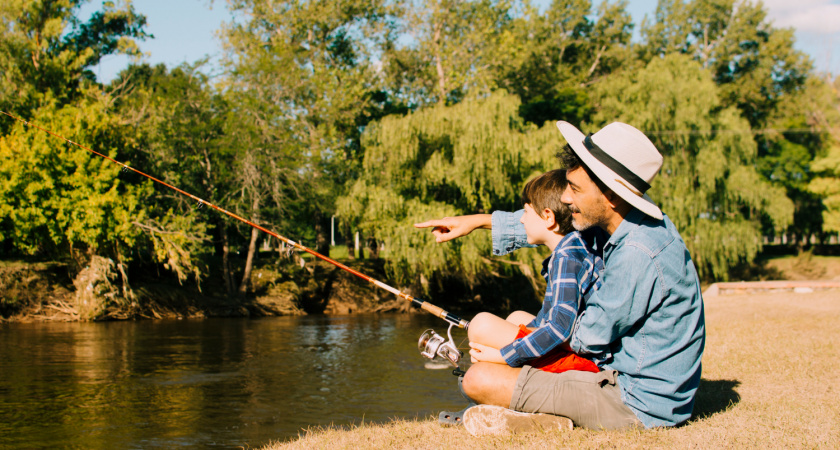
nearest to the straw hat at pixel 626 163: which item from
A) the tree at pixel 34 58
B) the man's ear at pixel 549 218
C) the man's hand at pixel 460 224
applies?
the man's ear at pixel 549 218

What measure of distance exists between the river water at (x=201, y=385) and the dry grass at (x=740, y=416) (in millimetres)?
2210

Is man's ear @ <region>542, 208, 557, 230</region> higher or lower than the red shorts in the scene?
higher

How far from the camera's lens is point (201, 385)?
9172mm

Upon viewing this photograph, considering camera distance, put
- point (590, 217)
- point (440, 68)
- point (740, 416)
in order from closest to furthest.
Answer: point (590, 217), point (740, 416), point (440, 68)

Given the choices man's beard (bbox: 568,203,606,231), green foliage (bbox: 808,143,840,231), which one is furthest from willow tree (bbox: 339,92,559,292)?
green foliage (bbox: 808,143,840,231)

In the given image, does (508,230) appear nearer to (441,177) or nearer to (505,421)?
(505,421)

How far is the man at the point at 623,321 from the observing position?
3129 millimetres

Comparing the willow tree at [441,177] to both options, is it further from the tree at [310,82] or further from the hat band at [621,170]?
the hat band at [621,170]

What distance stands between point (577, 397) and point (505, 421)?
16.7 inches

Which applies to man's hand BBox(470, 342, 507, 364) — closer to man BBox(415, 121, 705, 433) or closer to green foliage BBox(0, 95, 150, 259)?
man BBox(415, 121, 705, 433)

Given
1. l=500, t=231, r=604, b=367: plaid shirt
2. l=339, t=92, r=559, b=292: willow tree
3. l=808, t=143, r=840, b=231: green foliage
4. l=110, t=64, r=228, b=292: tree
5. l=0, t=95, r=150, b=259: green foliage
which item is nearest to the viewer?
l=500, t=231, r=604, b=367: plaid shirt

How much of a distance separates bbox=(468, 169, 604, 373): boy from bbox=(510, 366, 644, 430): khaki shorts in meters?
0.12

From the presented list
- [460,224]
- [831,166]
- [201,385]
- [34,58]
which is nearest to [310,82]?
[34,58]

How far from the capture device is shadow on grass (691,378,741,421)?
13.5 feet
